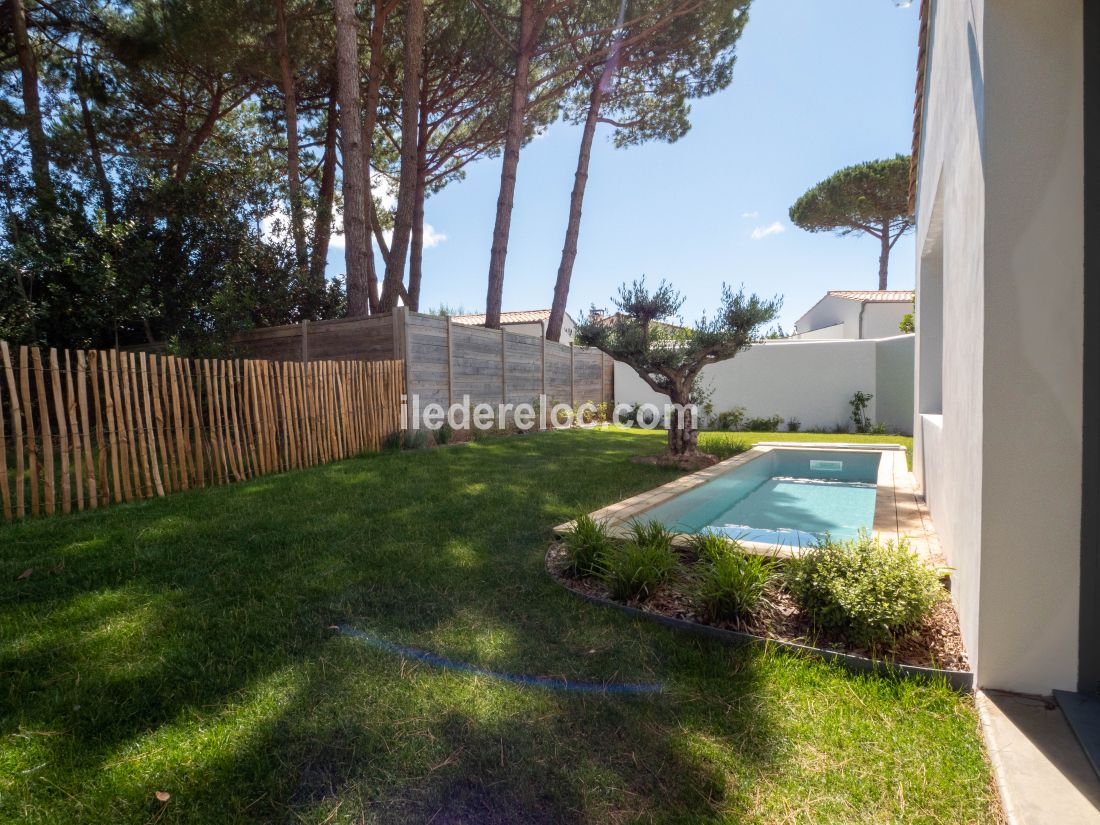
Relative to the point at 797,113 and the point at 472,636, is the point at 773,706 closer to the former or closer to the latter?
the point at 472,636

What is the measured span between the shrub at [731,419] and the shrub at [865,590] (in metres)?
10.6

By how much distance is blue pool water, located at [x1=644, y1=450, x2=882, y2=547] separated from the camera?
4.29 meters

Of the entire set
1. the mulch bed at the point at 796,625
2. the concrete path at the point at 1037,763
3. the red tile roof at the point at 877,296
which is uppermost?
the red tile roof at the point at 877,296

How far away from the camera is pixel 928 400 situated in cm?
462

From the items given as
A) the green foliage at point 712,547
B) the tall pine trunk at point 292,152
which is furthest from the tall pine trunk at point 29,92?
the green foliage at point 712,547

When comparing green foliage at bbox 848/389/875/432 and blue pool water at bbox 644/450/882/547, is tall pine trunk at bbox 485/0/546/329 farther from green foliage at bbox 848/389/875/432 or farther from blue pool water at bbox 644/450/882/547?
green foliage at bbox 848/389/875/432

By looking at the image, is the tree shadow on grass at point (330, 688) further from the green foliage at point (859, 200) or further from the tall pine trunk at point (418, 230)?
the green foliage at point (859, 200)

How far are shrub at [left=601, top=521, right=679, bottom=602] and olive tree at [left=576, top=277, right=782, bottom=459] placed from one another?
4205mm

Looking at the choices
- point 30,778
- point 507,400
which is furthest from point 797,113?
point 30,778

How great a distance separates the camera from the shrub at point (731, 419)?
41.6 ft

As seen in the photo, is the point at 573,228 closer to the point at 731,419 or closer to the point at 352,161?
the point at 352,161

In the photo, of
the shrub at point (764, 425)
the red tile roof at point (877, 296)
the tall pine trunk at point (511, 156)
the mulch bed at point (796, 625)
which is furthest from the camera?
the red tile roof at point (877, 296)

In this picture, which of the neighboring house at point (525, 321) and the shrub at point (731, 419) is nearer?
the shrub at point (731, 419)

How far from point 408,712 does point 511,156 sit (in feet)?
35.9
